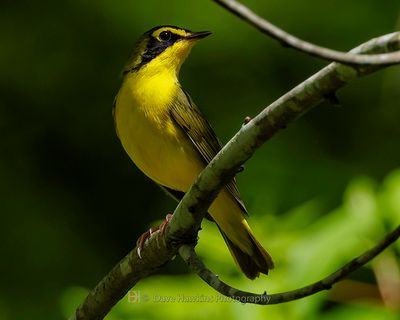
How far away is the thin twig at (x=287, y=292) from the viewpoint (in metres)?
2.79

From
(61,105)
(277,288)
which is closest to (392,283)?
(277,288)

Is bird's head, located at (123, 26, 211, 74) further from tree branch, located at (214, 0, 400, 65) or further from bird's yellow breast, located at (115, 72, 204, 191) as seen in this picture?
tree branch, located at (214, 0, 400, 65)

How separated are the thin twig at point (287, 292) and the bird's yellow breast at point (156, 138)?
110cm

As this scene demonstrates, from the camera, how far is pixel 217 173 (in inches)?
137

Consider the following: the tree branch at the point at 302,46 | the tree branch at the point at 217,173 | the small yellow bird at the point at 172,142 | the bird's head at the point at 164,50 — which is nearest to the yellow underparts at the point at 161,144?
the small yellow bird at the point at 172,142

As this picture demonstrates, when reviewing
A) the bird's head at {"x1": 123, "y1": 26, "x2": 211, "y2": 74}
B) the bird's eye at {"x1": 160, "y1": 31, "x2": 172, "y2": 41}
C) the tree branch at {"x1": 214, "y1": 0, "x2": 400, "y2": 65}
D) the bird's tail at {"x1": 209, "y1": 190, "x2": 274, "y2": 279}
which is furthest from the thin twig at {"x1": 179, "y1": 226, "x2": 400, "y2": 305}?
the bird's eye at {"x1": 160, "y1": 31, "x2": 172, "y2": 41}

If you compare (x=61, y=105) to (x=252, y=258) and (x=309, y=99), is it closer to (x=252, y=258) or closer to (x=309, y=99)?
(x=252, y=258)

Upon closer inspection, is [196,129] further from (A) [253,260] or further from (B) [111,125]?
(B) [111,125]

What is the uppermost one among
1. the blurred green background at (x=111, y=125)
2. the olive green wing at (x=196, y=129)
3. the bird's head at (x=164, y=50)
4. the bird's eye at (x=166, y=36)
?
the bird's eye at (x=166, y=36)

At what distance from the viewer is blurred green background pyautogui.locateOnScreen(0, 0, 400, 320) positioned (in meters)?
7.37

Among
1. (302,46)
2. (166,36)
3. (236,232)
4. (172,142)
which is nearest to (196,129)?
(172,142)

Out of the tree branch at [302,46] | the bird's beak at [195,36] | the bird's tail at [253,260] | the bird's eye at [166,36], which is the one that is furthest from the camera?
A: the bird's eye at [166,36]

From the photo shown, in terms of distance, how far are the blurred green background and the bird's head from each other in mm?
1282

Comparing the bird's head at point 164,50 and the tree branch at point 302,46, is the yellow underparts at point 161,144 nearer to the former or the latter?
the bird's head at point 164,50
